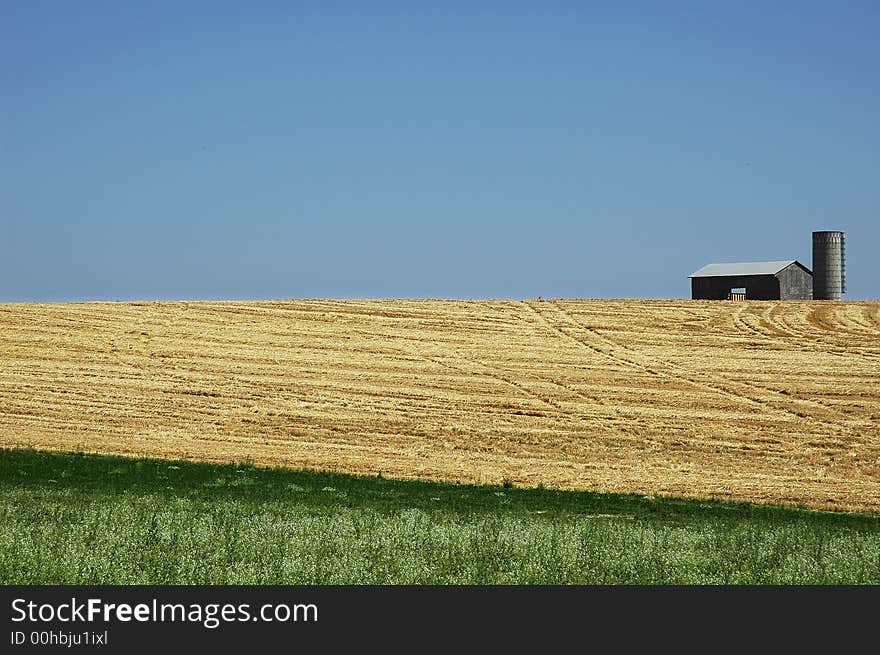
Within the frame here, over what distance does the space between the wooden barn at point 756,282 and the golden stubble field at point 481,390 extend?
5398mm

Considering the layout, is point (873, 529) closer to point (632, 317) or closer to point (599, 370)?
point (599, 370)

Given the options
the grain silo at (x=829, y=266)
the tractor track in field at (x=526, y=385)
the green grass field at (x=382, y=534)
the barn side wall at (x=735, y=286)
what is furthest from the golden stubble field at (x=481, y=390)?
the grain silo at (x=829, y=266)

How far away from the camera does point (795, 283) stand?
4428cm

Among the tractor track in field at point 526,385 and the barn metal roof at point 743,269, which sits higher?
the barn metal roof at point 743,269

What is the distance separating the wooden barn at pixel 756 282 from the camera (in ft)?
143

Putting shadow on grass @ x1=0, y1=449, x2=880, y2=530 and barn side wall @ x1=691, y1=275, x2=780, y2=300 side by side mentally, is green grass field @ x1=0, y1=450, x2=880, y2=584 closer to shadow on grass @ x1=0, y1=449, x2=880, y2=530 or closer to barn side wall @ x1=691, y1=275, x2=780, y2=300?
shadow on grass @ x1=0, y1=449, x2=880, y2=530

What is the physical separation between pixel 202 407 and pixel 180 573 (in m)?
16.4

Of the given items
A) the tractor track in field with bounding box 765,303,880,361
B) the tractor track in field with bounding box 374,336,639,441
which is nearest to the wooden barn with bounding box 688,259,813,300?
the tractor track in field with bounding box 765,303,880,361

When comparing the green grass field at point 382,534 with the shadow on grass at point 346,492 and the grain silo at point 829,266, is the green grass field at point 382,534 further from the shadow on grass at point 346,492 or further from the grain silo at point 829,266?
the grain silo at point 829,266

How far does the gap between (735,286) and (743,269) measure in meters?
1.07

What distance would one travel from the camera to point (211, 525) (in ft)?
41.7

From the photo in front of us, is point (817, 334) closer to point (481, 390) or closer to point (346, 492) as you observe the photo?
point (481, 390)

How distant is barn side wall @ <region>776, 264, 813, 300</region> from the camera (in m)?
43.7

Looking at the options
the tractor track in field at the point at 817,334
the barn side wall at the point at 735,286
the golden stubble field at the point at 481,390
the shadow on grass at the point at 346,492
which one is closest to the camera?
the shadow on grass at the point at 346,492
